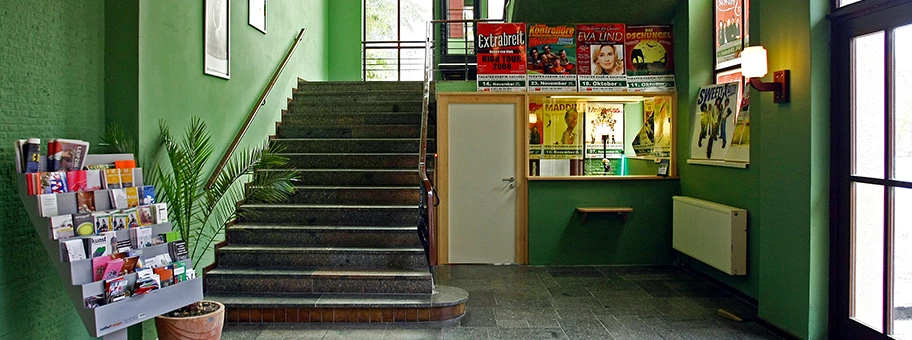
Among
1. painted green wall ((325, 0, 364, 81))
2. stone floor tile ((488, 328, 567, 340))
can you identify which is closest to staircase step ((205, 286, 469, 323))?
stone floor tile ((488, 328, 567, 340))

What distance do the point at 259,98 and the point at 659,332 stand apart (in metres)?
4.36

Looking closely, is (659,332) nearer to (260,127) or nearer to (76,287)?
(76,287)

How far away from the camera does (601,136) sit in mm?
6973

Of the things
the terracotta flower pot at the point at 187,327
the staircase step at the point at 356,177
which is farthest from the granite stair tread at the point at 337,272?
the staircase step at the point at 356,177

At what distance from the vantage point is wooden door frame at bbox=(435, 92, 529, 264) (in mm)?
6512

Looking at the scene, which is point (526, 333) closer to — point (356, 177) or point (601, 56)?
point (356, 177)

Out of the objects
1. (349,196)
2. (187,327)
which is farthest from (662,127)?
(187,327)

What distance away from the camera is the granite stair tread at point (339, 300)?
14.7 ft

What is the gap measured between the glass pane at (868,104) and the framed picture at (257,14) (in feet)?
16.4

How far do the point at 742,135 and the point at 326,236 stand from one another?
140 inches

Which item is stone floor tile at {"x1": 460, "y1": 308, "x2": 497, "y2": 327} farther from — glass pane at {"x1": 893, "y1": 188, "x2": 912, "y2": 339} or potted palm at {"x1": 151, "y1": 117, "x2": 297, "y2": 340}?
glass pane at {"x1": 893, "y1": 188, "x2": 912, "y2": 339}

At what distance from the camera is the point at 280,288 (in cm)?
478

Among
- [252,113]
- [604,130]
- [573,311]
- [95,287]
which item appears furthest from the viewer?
[604,130]

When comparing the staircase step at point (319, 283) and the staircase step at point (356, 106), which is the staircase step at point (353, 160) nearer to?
the staircase step at point (356, 106)
